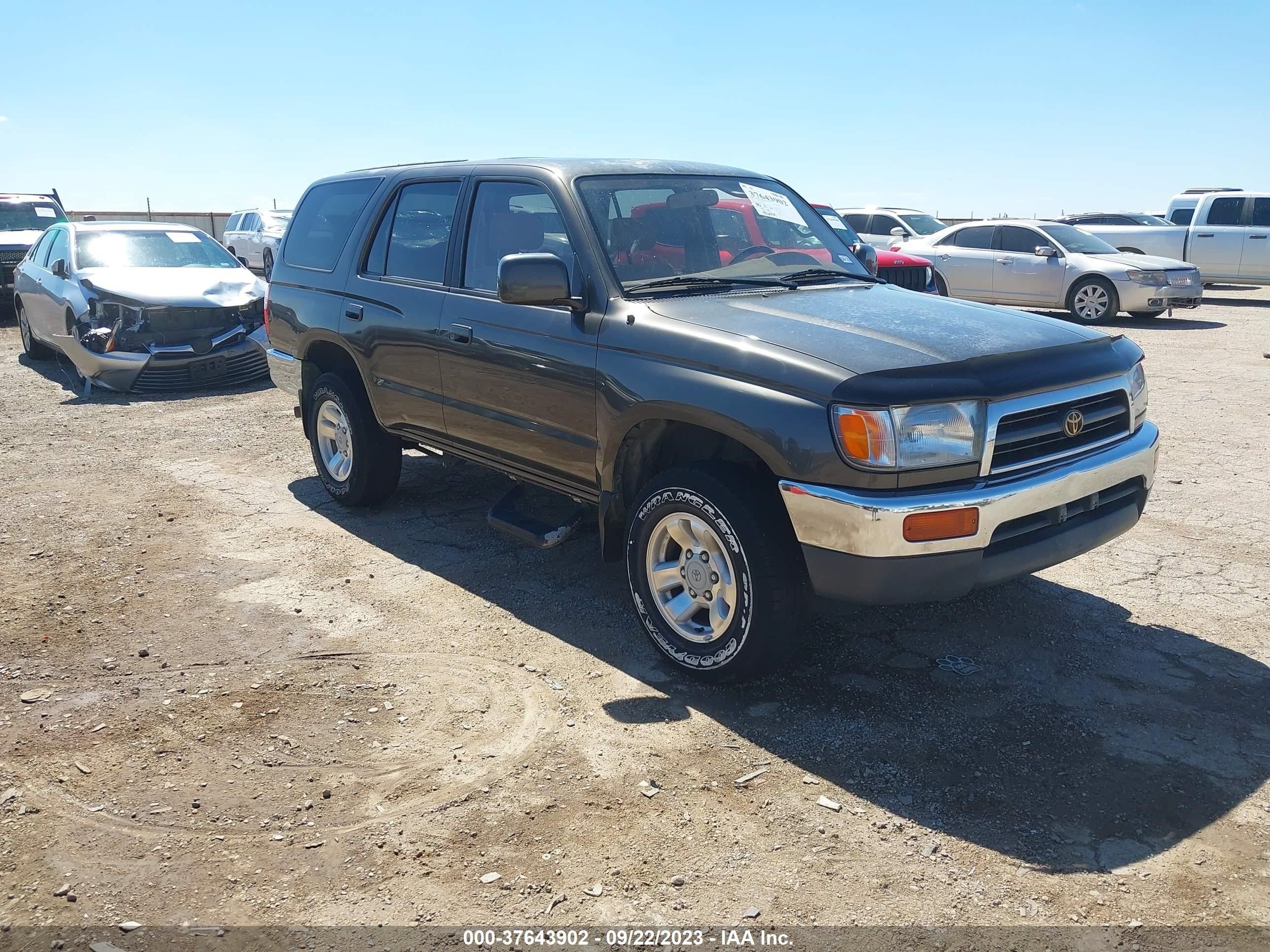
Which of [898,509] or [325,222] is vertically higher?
[325,222]

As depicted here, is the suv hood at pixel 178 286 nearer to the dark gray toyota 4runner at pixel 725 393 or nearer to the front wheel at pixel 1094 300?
the dark gray toyota 4runner at pixel 725 393

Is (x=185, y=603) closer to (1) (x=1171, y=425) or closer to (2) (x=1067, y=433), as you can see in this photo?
(2) (x=1067, y=433)

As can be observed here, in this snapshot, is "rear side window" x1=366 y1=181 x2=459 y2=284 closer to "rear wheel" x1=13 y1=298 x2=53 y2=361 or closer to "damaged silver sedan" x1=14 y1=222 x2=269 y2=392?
"damaged silver sedan" x1=14 y1=222 x2=269 y2=392

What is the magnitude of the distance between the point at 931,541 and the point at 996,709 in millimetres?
815

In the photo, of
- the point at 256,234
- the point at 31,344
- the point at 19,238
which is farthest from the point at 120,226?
the point at 256,234

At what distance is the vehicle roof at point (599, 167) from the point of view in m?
4.73

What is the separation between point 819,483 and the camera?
3453mm

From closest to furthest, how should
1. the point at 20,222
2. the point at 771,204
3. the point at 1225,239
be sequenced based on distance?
the point at 771,204 → the point at 20,222 → the point at 1225,239

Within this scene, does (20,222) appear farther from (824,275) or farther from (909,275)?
(824,275)

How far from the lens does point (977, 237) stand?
1627 centimetres

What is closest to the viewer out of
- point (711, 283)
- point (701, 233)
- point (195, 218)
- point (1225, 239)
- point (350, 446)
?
point (711, 283)

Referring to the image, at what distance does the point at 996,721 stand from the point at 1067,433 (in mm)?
1073

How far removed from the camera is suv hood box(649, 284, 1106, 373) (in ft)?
11.8

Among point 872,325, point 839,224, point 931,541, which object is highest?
point 839,224
